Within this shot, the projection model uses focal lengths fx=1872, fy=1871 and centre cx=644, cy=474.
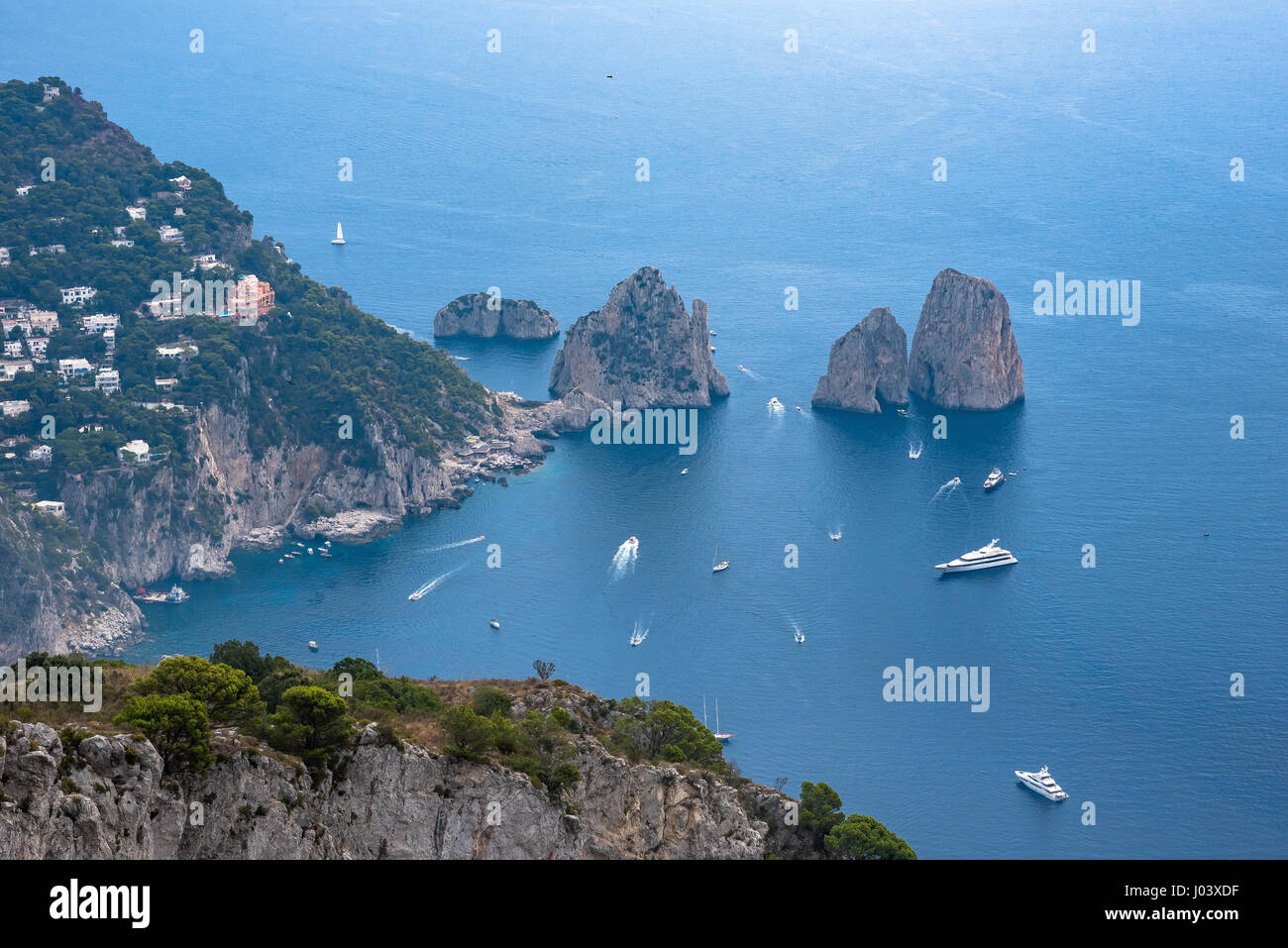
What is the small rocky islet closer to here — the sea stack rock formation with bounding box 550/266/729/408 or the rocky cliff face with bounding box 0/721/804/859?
the sea stack rock formation with bounding box 550/266/729/408

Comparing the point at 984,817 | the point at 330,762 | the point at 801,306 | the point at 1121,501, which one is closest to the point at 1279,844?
the point at 984,817

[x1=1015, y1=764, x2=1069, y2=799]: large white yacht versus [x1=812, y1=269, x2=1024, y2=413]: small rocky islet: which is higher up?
[x1=812, y1=269, x2=1024, y2=413]: small rocky islet

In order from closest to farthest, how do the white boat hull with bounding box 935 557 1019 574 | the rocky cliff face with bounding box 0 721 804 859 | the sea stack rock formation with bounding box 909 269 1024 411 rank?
the rocky cliff face with bounding box 0 721 804 859 → the white boat hull with bounding box 935 557 1019 574 → the sea stack rock formation with bounding box 909 269 1024 411

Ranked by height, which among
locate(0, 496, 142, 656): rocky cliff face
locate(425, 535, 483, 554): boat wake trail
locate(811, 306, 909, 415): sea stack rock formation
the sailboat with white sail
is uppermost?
locate(811, 306, 909, 415): sea stack rock formation

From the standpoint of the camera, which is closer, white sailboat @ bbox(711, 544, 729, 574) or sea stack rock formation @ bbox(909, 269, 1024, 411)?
white sailboat @ bbox(711, 544, 729, 574)

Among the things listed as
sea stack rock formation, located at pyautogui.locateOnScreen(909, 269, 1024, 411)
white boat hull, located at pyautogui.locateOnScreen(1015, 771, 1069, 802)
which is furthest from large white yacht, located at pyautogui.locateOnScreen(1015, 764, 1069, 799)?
sea stack rock formation, located at pyautogui.locateOnScreen(909, 269, 1024, 411)
